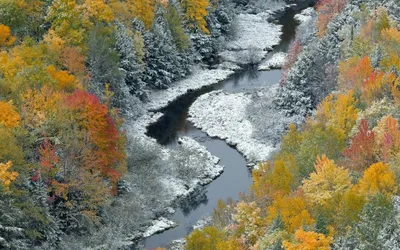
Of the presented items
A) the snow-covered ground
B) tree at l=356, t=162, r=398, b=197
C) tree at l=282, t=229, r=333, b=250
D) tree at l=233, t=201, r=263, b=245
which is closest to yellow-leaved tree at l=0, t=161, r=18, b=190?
tree at l=233, t=201, r=263, b=245

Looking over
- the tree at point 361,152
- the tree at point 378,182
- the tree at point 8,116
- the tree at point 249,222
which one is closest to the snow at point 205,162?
the tree at point 361,152

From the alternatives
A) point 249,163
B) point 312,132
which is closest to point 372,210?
point 312,132

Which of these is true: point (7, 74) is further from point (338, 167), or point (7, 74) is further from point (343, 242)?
point (343, 242)

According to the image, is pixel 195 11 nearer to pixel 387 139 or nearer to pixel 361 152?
pixel 361 152

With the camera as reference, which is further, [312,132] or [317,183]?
[312,132]

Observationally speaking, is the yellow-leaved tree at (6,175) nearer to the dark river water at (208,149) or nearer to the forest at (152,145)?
the forest at (152,145)

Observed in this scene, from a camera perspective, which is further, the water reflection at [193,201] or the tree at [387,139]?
the water reflection at [193,201]

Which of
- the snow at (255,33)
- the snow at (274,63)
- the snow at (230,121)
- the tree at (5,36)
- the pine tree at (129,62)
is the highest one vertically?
the tree at (5,36)

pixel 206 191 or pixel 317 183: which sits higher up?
pixel 317 183
